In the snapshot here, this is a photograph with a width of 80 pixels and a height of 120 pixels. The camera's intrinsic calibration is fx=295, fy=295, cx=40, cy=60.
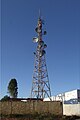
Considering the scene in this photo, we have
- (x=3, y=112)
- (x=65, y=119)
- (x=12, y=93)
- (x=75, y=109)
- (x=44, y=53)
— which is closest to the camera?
(x=65, y=119)

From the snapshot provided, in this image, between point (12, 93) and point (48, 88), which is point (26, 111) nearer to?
point (48, 88)

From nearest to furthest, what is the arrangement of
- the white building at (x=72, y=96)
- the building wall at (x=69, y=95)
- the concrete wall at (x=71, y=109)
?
the concrete wall at (x=71, y=109)
the white building at (x=72, y=96)
the building wall at (x=69, y=95)

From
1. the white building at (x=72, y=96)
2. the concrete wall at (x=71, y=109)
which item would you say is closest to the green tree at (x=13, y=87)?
the white building at (x=72, y=96)

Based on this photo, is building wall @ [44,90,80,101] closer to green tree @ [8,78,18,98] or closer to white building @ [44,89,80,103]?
white building @ [44,89,80,103]

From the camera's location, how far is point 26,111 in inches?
1460

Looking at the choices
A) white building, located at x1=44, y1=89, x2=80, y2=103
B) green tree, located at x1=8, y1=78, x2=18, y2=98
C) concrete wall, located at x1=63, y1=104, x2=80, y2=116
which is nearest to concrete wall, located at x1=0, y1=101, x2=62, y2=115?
concrete wall, located at x1=63, y1=104, x2=80, y2=116

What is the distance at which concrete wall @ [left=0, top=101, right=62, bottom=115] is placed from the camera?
36750mm

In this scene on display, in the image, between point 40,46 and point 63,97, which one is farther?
point 63,97

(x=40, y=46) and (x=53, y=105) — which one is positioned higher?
(x=40, y=46)

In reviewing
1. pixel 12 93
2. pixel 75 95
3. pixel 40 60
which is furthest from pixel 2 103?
pixel 12 93

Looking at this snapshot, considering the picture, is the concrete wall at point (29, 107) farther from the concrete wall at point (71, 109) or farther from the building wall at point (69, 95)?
the building wall at point (69, 95)

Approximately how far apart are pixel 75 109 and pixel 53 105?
9.87ft

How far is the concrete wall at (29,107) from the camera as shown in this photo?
121 feet

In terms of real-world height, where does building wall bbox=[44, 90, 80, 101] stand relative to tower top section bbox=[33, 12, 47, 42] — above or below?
below
